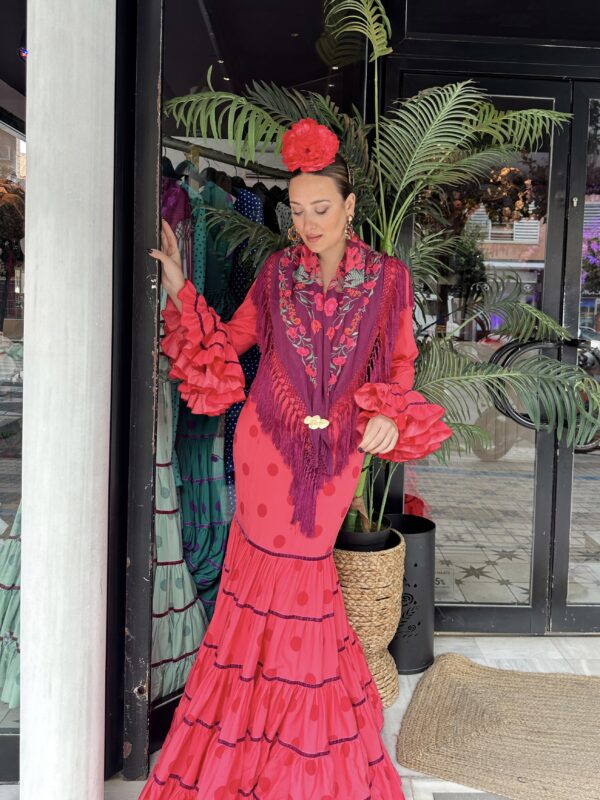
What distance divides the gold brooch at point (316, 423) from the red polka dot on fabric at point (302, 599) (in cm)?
45

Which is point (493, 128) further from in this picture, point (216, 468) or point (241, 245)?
point (216, 468)

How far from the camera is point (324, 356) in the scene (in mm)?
1867

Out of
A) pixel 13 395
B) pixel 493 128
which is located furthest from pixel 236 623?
pixel 493 128

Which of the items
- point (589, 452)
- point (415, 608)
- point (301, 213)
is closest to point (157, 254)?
point (301, 213)

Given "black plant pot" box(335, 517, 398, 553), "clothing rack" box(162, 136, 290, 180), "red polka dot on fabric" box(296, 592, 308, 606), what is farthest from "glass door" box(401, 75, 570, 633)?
"red polka dot on fabric" box(296, 592, 308, 606)

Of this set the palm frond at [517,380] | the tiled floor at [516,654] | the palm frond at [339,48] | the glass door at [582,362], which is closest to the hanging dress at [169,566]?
the tiled floor at [516,654]

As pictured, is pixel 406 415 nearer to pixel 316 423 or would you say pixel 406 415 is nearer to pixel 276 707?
pixel 316 423

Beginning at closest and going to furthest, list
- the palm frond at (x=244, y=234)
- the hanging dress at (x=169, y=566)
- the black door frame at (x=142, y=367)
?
the black door frame at (x=142, y=367) → the hanging dress at (x=169, y=566) → the palm frond at (x=244, y=234)

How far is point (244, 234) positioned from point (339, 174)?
0.55 m

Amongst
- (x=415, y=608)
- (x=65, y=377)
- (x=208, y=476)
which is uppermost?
(x=65, y=377)

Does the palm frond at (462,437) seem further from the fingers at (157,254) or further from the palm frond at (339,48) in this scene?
the palm frond at (339,48)

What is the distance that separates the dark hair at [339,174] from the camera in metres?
1.83

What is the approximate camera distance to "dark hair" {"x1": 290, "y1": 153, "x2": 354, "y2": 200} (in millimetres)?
1834

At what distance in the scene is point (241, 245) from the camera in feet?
8.40
